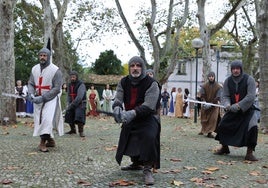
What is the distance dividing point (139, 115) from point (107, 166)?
1.44 metres

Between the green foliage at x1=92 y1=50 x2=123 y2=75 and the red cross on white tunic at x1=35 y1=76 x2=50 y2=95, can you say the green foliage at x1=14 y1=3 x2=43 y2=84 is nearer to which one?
the green foliage at x1=92 y1=50 x2=123 y2=75

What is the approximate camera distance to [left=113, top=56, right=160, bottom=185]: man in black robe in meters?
6.85

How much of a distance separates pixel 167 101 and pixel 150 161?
70.8 ft

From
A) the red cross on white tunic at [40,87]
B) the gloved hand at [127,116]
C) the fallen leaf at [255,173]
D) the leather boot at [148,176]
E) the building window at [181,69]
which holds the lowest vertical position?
the fallen leaf at [255,173]

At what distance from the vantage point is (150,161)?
6859 millimetres

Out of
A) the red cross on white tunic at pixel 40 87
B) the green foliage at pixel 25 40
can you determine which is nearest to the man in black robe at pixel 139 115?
the red cross on white tunic at pixel 40 87

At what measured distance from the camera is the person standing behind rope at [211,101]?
13.2m

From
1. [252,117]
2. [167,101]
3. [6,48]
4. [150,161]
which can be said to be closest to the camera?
[150,161]

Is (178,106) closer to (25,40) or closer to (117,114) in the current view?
(117,114)

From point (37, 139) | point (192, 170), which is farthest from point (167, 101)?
point (192, 170)

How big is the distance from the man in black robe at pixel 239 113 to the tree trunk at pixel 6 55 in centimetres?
922

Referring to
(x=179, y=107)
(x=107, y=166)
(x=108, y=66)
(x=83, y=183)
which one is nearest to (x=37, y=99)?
(x=107, y=166)

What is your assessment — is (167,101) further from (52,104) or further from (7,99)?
(52,104)

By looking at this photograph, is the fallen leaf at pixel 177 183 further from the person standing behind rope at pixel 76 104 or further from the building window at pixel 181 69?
the building window at pixel 181 69
